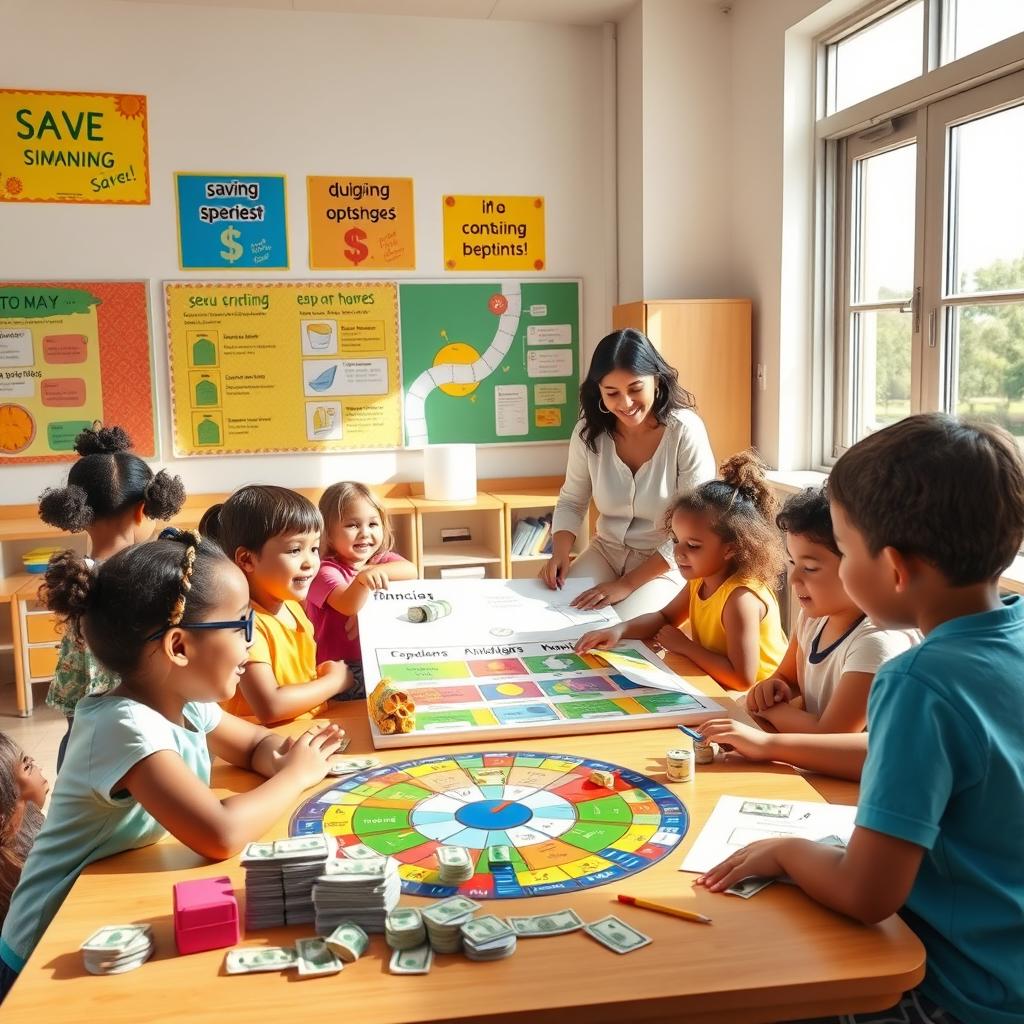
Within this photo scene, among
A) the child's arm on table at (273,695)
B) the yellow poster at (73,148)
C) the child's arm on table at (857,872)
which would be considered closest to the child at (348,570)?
the child's arm on table at (273,695)

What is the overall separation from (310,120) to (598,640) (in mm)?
3380

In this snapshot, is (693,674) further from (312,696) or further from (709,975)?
(709,975)

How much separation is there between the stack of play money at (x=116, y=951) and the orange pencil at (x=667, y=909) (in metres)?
0.51

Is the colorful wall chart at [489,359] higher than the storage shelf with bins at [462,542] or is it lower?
higher

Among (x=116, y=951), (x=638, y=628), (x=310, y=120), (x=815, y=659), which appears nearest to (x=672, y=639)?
(x=638, y=628)

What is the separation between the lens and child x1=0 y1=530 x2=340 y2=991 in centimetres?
131

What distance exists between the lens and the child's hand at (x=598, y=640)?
210 cm

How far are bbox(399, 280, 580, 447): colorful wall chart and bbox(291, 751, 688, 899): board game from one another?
3463 millimetres

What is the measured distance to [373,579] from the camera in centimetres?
239

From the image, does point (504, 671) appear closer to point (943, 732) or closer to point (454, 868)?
point (454, 868)

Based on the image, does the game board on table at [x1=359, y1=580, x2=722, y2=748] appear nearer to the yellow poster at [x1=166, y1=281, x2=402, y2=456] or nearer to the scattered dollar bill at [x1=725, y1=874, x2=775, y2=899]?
the scattered dollar bill at [x1=725, y1=874, x2=775, y2=899]

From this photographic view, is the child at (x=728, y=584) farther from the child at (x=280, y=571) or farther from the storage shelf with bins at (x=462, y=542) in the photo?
the storage shelf with bins at (x=462, y=542)

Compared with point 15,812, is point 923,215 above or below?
above

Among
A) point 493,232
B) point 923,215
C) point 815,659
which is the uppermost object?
point 493,232
